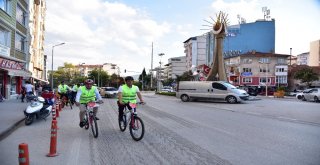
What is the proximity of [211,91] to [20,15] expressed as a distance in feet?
63.5

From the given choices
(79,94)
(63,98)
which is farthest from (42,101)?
(63,98)

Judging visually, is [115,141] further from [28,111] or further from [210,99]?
[210,99]

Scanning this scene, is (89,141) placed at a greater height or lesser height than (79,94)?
lesser

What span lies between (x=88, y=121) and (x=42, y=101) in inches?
152

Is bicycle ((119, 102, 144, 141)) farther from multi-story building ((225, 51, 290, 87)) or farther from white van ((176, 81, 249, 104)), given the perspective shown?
multi-story building ((225, 51, 290, 87))

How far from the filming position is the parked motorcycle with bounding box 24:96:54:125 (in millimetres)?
11172

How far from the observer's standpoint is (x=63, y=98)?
18.6m

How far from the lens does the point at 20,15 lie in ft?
93.4

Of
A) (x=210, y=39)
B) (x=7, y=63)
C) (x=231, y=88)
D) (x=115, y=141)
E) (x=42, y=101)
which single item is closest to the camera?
(x=115, y=141)

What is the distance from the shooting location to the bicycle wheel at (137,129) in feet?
25.7

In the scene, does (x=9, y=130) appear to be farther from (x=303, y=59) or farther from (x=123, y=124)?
(x=303, y=59)

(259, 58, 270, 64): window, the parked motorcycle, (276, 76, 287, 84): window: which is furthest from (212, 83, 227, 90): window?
A: (276, 76, 287, 84): window

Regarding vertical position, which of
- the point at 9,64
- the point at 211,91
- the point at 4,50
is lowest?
the point at 211,91

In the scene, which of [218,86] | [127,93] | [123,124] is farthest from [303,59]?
[127,93]
